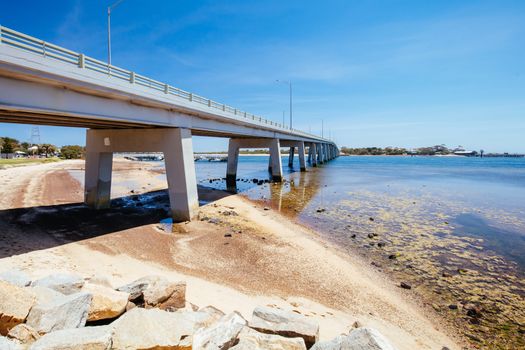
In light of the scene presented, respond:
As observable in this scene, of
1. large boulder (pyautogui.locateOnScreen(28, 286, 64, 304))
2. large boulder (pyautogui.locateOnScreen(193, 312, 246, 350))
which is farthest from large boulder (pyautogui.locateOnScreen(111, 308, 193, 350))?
large boulder (pyautogui.locateOnScreen(28, 286, 64, 304))

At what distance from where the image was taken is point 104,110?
12242 millimetres

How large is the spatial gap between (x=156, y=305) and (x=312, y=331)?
3471 millimetres

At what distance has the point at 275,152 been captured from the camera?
148 feet

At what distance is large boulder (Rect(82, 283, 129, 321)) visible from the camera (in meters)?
5.26

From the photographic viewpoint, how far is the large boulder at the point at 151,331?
160 inches

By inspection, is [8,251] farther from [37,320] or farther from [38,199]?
[38,199]

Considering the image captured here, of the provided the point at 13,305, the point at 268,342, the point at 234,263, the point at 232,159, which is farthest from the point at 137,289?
the point at 232,159

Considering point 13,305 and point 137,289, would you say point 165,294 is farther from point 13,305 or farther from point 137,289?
point 13,305

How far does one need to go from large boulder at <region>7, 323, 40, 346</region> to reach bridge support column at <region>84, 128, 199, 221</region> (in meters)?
12.4

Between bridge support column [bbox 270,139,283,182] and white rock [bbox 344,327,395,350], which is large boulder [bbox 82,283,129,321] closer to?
white rock [bbox 344,327,395,350]

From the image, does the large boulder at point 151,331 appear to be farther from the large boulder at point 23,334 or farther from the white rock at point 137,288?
the white rock at point 137,288

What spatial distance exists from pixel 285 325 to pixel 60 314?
4045mm

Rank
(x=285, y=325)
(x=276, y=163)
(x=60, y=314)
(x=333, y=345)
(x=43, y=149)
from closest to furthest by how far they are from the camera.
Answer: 1. (x=60, y=314)
2. (x=333, y=345)
3. (x=285, y=325)
4. (x=276, y=163)
5. (x=43, y=149)

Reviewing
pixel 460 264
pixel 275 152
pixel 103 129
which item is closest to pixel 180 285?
pixel 460 264
